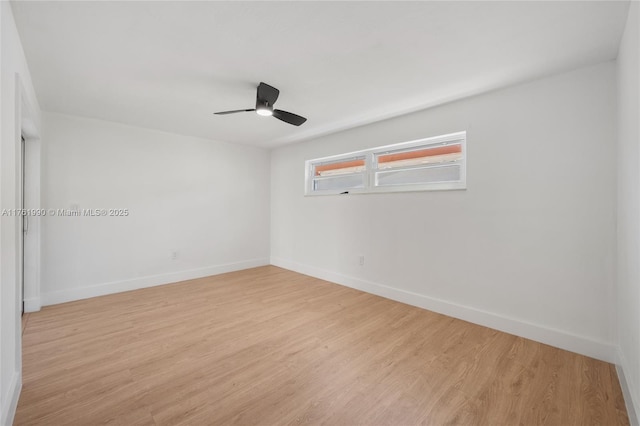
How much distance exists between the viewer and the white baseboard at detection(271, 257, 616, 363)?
2072 mm

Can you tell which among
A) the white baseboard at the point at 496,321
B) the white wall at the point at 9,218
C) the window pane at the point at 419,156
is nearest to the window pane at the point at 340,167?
the window pane at the point at 419,156

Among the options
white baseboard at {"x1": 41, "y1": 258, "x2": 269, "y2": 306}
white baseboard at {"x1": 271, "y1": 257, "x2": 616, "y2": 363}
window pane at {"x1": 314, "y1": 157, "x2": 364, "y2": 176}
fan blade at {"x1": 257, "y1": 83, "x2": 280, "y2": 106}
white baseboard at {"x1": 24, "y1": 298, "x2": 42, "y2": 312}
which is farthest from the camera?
window pane at {"x1": 314, "y1": 157, "x2": 364, "y2": 176}

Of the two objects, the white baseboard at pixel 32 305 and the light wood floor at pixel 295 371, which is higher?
the white baseboard at pixel 32 305

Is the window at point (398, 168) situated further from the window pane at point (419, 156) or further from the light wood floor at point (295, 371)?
the light wood floor at point (295, 371)

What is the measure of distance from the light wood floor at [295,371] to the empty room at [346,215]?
2 cm

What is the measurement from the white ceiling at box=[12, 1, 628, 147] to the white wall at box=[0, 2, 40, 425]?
0.90ft

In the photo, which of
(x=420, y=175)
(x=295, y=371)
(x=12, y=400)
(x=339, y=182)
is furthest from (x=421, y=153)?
(x=12, y=400)

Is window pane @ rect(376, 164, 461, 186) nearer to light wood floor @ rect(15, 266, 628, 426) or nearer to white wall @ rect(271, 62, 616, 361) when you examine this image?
white wall @ rect(271, 62, 616, 361)

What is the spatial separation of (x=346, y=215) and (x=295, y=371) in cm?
243

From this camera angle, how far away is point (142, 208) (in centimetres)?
384

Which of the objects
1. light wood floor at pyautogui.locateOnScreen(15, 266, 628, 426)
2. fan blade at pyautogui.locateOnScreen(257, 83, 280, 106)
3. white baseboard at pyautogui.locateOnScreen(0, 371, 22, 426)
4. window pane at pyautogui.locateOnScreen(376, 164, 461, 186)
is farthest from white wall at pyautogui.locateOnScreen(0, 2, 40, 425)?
window pane at pyautogui.locateOnScreen(376, 164, 461, 186)

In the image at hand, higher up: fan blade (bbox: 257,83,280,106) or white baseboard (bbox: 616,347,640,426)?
fan blade (bbox: 257,83,280,106)

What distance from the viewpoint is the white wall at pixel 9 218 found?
4.43 feet

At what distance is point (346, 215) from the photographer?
3957 mm
